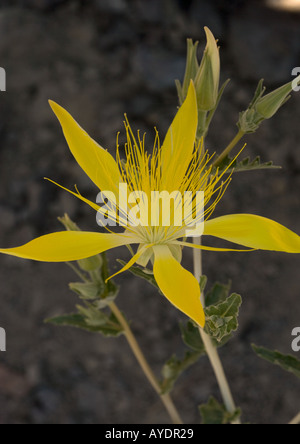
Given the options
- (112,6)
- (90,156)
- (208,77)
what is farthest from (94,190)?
(208,77)

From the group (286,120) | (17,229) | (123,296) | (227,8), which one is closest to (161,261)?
(123,296)

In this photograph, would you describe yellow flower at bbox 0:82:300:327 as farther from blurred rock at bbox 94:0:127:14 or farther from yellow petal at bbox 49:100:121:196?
blurred rock at bbox 94:0:127:14

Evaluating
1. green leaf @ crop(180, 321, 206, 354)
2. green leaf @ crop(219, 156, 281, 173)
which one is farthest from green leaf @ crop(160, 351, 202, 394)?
green leaf @ crop(219, 156, 281, 173)

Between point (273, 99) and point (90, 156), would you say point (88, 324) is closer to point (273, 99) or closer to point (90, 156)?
point (90, 156)

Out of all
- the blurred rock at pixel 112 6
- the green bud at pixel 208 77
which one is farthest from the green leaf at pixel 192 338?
the blurred rock at pixel 112 6

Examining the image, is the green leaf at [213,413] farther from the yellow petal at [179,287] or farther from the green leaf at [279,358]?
the yellow petal at [179,287]

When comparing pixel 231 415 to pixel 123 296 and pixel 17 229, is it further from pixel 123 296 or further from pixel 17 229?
pixel 17 229
